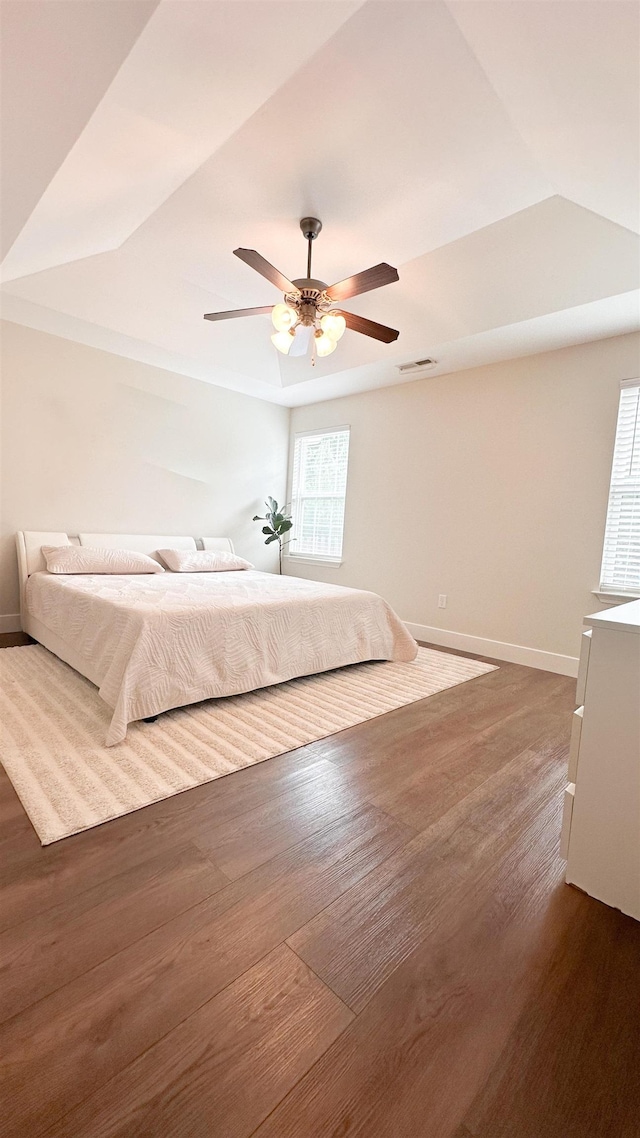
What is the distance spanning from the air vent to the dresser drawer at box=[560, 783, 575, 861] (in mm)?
3391

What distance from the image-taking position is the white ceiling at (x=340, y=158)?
1546 millimetres

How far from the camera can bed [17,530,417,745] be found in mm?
2109

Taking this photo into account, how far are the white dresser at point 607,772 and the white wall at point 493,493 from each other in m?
2.28

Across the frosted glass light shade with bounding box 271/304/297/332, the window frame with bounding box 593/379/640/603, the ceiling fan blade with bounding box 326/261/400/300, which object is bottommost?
the window frame with bounding box 593/379/640/603

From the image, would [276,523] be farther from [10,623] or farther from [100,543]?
[10,623]

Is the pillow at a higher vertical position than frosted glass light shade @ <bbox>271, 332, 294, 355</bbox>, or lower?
lower

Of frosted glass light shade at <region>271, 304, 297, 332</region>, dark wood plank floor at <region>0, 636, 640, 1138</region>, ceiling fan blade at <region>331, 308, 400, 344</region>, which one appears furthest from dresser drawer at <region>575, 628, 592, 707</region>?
frosted glass light shade at <region>271, 304, 297, 332</region>

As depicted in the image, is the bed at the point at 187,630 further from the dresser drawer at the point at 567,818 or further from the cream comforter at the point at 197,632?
the dresser drawer at the point at 567,818

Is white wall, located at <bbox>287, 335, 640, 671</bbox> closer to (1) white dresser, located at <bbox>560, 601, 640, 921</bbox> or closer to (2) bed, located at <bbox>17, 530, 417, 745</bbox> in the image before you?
(2) bed, located at <bbox>17, 530, 417, 745</bbox>

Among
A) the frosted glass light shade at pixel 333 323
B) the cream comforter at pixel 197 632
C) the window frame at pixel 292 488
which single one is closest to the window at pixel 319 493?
the window frame at pixel 292 488

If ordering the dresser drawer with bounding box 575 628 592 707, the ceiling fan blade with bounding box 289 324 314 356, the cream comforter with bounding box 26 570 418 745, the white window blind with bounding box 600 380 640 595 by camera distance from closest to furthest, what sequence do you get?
1. the dresser drawer with bounding box 575 628 592 707
2. the cream comforter with bounding box 26 570 418 745
3. the white window blind with bounding box 600 380 640 595
4. the ceiling fan blade with bounding box 289 324 314 356

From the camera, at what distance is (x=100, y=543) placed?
3975 millimetres

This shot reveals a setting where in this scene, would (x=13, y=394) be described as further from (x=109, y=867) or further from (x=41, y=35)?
(x=109, y=867)

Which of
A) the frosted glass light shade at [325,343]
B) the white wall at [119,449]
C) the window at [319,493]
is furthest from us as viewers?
the window at [319,493]
